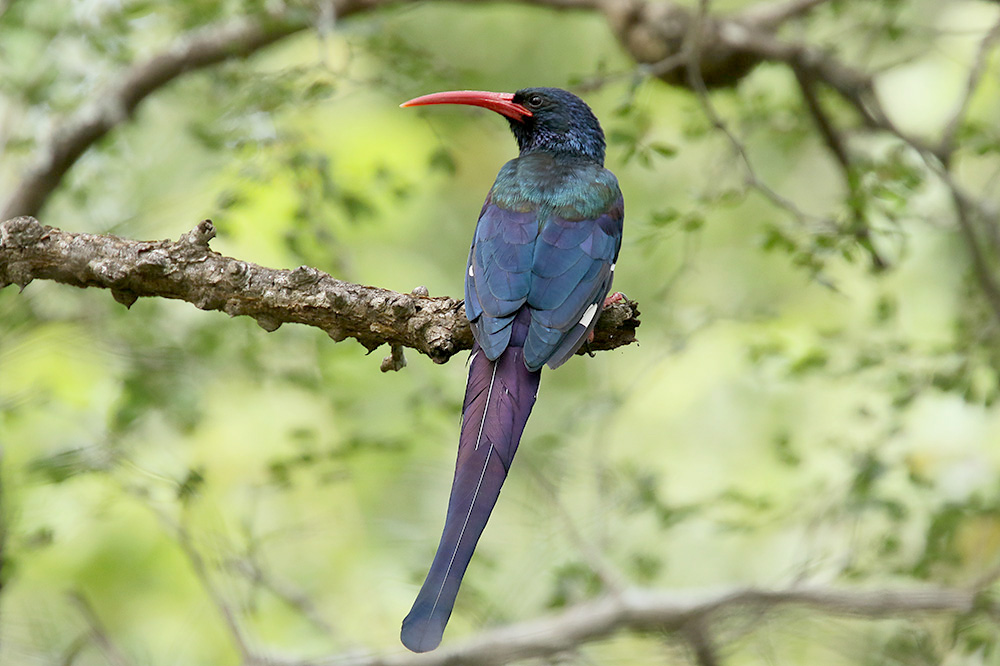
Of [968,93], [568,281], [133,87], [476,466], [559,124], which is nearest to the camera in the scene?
[476,466]

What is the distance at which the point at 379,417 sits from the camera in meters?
5.06

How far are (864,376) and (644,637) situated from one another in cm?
236

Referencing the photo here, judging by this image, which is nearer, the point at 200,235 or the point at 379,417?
the point at 200,235

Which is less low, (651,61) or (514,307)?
(514,307)

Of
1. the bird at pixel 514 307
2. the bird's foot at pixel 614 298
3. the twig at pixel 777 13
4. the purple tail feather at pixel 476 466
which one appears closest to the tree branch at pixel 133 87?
the bird at pixel 514 307

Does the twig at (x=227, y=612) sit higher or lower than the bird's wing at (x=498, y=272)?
lower

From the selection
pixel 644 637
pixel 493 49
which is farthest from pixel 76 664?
pixel 493 49

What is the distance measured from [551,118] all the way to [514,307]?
1.57 m

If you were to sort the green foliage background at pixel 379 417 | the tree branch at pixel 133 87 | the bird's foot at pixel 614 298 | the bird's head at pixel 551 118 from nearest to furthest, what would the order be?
the bird's foot at pixel 614 298, the green foliage background at pixel 379 417, the bird's head at pixel 551 118, the tree branch at pixel 133 87

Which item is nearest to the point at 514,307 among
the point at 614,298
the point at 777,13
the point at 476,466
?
the point at 614,298

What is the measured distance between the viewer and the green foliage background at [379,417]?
381cm

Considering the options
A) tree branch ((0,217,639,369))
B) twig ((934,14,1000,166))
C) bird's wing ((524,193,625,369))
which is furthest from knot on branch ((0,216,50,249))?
twig ((934,14,1000,166))

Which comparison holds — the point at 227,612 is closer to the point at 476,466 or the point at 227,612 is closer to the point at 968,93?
the point at 476,466

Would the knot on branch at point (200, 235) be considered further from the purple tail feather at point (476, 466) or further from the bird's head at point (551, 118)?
the bird's head at point (551, 118)
